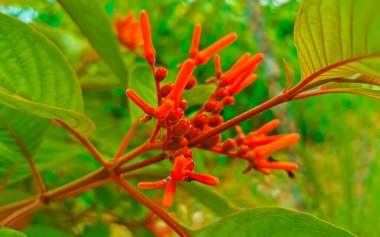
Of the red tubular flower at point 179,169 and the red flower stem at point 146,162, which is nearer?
the red tubular flower at point 179,169

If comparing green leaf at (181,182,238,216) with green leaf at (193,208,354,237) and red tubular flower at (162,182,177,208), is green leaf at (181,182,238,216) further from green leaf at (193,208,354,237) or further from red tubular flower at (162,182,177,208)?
red tubular flower at (162,182,177,208)

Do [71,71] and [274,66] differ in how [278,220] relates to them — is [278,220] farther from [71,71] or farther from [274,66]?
[274,66]

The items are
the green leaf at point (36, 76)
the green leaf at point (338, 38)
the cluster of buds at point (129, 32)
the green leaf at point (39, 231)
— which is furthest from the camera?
the cluster of buds at point (129, 32)

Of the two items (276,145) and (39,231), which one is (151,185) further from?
(39,231)

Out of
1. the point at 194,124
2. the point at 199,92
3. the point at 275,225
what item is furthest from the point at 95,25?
the point at 275,225

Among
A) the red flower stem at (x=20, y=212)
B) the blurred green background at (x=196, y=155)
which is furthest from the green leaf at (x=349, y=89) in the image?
the red flower stem at (x=20, y=212)

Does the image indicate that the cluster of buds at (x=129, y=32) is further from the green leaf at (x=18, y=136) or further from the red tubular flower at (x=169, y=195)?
the red tubular flower at (x=169, y=195)

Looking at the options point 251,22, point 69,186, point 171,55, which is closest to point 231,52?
point 171,55
